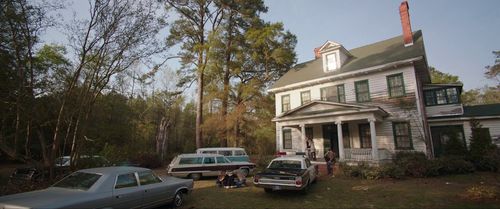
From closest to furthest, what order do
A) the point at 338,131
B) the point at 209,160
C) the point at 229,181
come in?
the point at 229,181 < the point at 209,160 < the point at 338,131

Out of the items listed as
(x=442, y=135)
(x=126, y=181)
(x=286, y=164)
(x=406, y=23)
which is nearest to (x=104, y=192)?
(x=126, y=181)

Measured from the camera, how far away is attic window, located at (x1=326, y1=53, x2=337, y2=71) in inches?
892

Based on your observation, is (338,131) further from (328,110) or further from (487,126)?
(487,126)

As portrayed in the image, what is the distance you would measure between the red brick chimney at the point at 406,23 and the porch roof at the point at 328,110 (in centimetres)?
643

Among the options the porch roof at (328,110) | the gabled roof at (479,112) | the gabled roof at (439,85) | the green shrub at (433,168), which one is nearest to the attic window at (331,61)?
the porch roof at (328,110)

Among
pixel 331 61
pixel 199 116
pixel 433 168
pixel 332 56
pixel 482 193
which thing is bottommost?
pixel 482 193

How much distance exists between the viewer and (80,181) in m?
7.10

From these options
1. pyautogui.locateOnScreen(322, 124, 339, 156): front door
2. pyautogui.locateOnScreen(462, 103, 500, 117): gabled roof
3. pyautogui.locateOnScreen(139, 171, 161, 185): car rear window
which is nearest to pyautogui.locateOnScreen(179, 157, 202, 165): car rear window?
pyautogui.locateOnScreen(139, 171, 161, 185): car rear window

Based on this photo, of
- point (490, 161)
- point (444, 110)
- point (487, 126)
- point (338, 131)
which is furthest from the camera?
point (444, 110)

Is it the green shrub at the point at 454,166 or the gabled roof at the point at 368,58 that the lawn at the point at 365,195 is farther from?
the gabled roof at the point at 368,58

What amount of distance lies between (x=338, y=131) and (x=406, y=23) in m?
10.7

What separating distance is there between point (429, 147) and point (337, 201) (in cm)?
1202

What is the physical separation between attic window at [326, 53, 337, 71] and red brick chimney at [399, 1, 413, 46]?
530 cm

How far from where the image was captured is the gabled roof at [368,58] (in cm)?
1931
